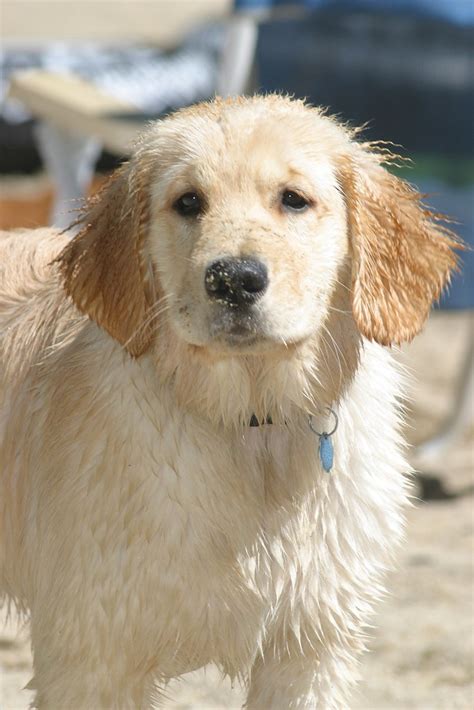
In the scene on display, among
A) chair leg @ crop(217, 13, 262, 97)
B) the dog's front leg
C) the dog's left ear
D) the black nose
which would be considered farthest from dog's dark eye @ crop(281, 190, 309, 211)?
chair leg @ crop(217, 13, 262, 97)

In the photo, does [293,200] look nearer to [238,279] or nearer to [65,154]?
[238,279]

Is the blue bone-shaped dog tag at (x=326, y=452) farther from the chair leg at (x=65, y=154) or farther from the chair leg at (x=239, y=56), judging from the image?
the chair leg at (x=239, y=56)

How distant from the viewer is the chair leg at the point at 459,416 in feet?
24.1

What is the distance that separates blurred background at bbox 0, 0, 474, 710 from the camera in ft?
15.6

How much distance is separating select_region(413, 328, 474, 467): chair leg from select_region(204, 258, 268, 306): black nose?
4627 mm

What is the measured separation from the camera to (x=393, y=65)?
8.35 meters

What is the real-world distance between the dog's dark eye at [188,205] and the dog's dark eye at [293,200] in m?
0.19

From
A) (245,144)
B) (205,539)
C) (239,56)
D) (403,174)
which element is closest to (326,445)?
(205,539)

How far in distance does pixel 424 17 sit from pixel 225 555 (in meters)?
5.25

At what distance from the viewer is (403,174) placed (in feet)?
24.4

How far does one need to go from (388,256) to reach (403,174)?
14.6 feet

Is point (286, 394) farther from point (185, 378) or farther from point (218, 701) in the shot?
point (218, 701)

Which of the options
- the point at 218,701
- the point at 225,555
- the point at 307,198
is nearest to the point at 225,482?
the point at 225,555

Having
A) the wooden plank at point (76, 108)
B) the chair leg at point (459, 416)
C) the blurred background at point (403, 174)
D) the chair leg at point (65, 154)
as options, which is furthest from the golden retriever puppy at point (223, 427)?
the chair leg at point (65, 154)
